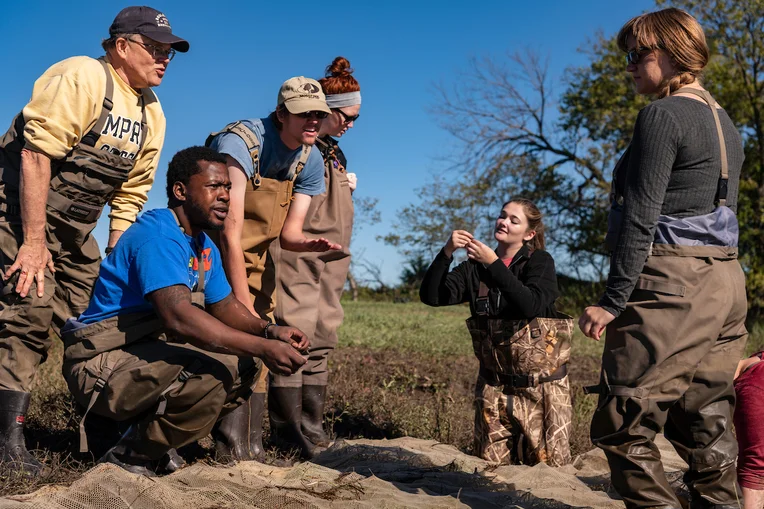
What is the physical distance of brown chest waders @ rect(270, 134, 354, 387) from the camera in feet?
16.8

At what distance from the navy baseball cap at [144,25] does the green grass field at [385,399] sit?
193cm

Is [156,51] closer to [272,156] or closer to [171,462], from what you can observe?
[272,156]

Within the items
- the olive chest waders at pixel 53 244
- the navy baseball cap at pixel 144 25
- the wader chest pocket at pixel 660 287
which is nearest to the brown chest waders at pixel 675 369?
the wader chest pocket at pixel 660 287

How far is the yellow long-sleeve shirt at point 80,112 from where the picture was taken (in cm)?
399

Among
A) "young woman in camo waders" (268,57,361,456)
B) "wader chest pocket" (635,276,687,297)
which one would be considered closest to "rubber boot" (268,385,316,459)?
"young woman in camo waders" (268,57,361,456)

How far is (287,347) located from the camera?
11.8 ft

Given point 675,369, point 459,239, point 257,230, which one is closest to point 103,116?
point 257,230

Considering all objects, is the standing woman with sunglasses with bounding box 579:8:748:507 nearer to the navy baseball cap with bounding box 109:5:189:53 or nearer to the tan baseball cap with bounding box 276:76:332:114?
the tan baseball cap with bounding box 276:76:332:114

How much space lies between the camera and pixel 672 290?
3.17m

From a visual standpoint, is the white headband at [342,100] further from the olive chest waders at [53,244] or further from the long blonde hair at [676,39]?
the long blonde hair at [676,39]

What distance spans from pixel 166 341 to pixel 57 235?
0.86 metres

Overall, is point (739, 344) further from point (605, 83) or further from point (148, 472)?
point (605, 83)

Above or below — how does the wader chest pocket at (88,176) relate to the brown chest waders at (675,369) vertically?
above

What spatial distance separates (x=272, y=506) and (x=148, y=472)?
Answer: 725 mm
